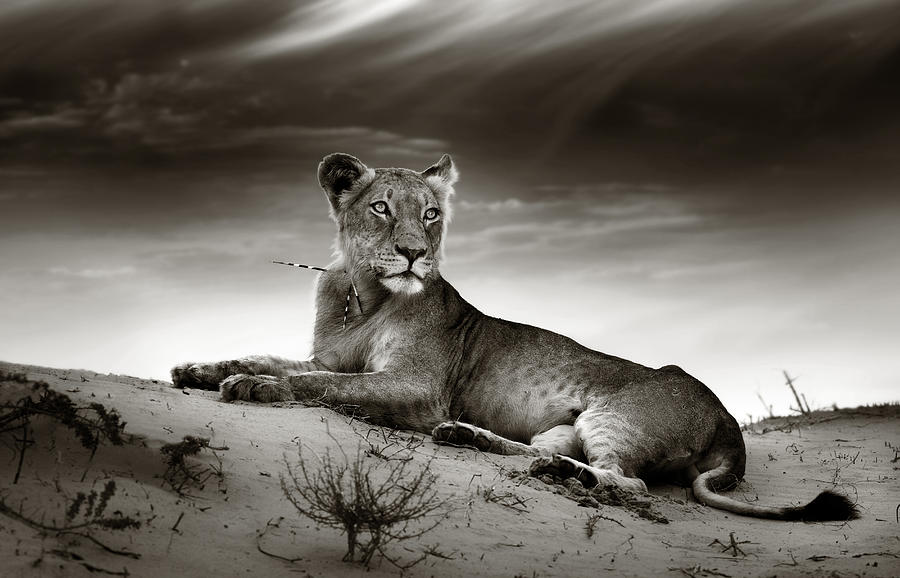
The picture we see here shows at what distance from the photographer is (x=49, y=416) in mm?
6023

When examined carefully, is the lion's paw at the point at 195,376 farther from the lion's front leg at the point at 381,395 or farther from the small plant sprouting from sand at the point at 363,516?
the small plant sprouting from sand at the point at 363,516

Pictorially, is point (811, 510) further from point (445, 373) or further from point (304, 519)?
point (304, 519)

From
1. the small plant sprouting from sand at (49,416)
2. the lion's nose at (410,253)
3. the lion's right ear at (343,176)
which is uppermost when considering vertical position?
the lion's right ear at (343,176)

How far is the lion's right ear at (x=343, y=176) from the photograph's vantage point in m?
10.1

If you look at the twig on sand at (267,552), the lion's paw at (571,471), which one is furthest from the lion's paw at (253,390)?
the twig on sand at (267,552)

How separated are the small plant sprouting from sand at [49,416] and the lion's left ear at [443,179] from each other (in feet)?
16.6

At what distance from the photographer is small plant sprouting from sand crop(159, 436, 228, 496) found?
233 inches

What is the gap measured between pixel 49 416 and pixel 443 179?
5.67m

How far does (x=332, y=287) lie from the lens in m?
10.5

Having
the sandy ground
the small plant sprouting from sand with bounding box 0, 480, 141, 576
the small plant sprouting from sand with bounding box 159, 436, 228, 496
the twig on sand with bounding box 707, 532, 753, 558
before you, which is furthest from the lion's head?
the small plant sprouting from sand with bounding box 0, 480, 141, 576

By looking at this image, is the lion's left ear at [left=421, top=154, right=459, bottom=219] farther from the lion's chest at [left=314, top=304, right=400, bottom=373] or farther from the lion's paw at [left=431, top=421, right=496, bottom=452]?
the lion's paw at [left=431, top=421, right=496, bottom=452]

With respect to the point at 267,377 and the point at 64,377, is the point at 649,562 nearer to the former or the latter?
the point at 267,377

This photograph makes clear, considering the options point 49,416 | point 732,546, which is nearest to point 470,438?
point 732,546

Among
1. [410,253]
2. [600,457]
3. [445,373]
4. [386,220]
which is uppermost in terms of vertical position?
[386,220]
